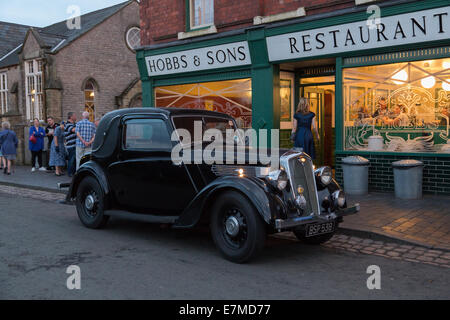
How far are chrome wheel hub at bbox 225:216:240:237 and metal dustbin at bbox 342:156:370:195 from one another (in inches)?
194

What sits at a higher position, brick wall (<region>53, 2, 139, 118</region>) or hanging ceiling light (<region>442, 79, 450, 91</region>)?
brick wall (<region>53, 2, 139, 118</region>)

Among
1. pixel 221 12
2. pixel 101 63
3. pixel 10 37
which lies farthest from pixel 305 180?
pixel 10 37

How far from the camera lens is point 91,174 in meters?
6.79

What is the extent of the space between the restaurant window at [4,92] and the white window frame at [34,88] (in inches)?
116

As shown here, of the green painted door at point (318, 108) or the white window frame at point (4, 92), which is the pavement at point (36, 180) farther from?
the white window frame at point (4, 92)

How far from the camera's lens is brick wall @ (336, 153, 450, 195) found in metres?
8.77

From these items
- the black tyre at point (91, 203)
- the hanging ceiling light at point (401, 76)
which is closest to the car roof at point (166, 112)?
the black tyre at point (91, 203)

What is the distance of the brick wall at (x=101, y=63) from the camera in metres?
22.8

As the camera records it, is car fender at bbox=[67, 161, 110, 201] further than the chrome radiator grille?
Yes

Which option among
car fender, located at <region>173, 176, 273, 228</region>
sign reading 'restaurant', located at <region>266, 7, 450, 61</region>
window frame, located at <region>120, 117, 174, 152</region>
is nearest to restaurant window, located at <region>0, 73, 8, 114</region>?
sign reading 'restaurant', located at <region>266, 7, 450, 61</region>

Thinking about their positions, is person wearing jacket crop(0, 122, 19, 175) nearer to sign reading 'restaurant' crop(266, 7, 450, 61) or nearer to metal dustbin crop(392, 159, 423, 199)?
sign reading 'restaurant' crop(266, 7, 450, 61)

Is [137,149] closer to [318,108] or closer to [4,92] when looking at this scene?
[318,108]

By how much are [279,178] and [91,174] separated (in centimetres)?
317
